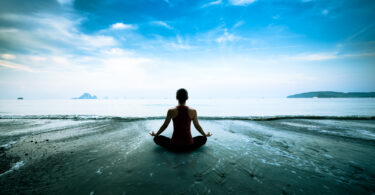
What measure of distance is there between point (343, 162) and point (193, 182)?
5.65 meters

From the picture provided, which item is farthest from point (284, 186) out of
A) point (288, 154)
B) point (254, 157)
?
point (288, 154)

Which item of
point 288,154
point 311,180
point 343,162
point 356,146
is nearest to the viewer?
point 311,180

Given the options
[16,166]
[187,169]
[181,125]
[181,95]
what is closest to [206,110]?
[181,125]

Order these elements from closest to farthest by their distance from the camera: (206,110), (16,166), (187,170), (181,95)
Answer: (187,170), (16,166), (181,95), (206,110)

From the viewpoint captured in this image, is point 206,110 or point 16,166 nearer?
point 16,166

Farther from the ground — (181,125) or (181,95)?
(181,95)

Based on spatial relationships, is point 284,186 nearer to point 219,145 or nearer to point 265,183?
point 265,183

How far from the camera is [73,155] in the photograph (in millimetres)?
5883

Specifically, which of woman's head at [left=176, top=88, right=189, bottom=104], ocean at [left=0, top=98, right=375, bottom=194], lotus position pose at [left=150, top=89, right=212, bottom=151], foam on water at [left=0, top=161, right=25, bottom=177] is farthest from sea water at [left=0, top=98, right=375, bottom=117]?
woman's head at [left=176, top=88, right=189, bottom=104]

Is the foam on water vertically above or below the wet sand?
above

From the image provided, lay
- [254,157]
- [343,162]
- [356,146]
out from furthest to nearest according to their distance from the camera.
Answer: [356,146] < [254,157] < [343,162]

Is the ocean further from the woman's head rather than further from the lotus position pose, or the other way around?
the woman's head

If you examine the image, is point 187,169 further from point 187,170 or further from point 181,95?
point 181,95

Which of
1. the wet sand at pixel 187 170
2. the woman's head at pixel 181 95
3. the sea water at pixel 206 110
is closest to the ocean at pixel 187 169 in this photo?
the wet sand at pixel 187 170
